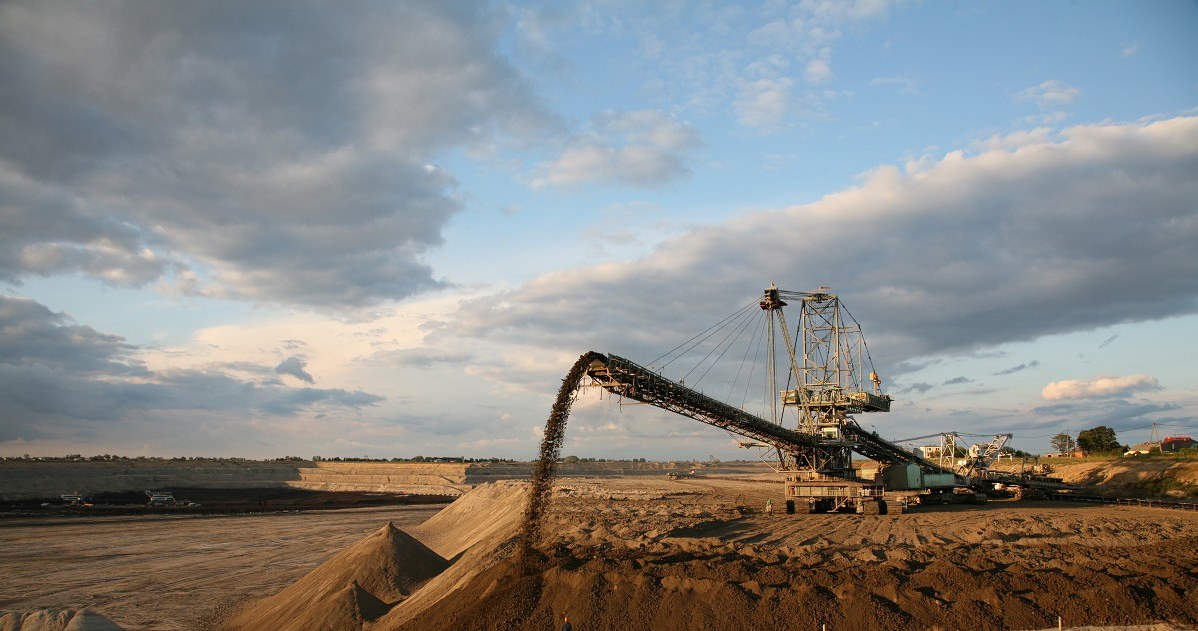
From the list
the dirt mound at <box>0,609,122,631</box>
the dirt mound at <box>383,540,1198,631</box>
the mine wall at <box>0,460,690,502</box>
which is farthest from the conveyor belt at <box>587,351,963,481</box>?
the mine wall at <box>0,460,690,502</box>

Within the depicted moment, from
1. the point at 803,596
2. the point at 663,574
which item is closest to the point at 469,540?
the point at 663,574

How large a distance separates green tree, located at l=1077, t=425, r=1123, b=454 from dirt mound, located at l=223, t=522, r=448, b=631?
97.3 m

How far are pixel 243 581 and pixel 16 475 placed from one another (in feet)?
249

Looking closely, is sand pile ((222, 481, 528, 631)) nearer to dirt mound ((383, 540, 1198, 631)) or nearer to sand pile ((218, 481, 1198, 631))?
sand pile ((218, 481, 1198, 631))

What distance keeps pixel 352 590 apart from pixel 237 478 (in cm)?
9147

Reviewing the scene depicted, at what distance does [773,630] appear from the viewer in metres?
14.2

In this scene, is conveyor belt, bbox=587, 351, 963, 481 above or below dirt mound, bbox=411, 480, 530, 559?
above

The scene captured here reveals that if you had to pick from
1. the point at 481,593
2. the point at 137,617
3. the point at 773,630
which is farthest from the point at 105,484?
the point at 773,630

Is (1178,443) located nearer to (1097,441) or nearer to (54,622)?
(1097,441)

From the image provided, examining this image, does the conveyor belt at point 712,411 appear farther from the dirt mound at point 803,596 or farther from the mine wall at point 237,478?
the mine wall at point 237,478

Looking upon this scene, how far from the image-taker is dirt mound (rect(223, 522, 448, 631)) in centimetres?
1998

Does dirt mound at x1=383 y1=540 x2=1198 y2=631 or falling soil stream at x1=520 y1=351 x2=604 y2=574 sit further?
falling soil stream at x1=520 y1=351 x2=604 y2=574

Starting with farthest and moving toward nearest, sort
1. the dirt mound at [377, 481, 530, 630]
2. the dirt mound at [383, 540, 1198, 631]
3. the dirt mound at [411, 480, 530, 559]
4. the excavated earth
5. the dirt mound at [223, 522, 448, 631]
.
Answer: the dirt mound at [411, 480, 530, 559] → the dirt mound at [223, 522, 448, 631] → the dirt mound at [377, 481, 530, 630] → the excavated earth → the dirt mound at [383, 540, 1198, 631]

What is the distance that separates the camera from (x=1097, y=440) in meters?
91.3
